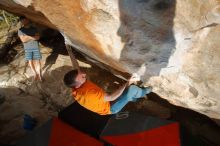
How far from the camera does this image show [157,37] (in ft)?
12.3

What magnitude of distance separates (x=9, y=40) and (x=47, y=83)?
186cm

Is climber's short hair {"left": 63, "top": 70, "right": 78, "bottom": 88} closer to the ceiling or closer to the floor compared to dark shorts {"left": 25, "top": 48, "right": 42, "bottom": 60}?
closer to the ceiling

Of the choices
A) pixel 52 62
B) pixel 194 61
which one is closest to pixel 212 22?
pixel 194 61

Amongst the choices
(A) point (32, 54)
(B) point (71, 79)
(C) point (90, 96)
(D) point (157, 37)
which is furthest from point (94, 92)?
(A) point (32, 54)

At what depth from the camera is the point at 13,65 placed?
25.2ft

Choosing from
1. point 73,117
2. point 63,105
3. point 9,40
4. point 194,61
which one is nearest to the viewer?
point 194,61

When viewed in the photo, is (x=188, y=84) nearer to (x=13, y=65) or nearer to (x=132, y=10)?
(x=132, y=10)

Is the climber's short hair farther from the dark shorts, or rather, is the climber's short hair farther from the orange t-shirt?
the dark shorts

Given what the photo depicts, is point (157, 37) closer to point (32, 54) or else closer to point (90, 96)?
point (90, 96)

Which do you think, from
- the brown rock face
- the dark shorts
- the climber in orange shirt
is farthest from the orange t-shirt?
the dark shorts

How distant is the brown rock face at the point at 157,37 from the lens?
3498 millimetres

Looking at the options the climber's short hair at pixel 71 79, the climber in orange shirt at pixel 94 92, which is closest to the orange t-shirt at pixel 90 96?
the climber in orange shirt at pixel 94 92

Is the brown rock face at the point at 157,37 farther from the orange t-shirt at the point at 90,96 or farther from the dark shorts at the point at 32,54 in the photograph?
the dark shorts at the point at 32,54

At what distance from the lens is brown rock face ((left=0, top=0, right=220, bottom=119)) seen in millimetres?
3498
